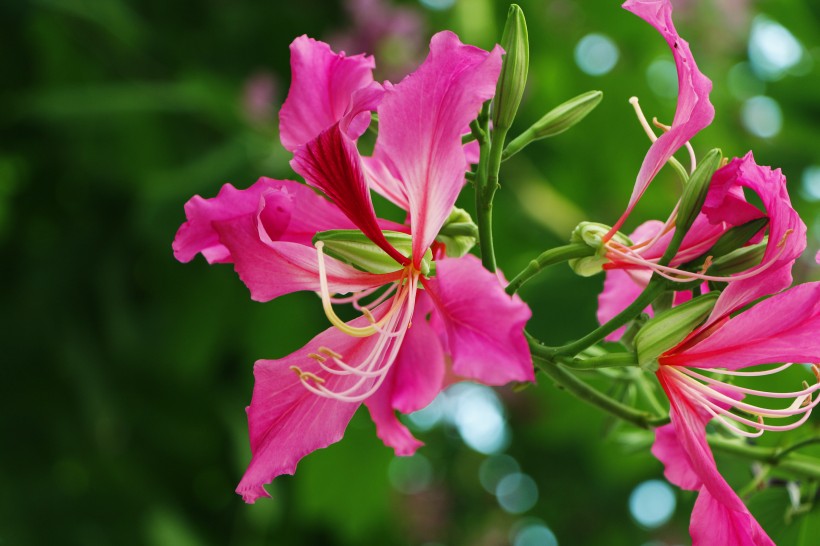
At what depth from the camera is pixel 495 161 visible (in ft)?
3.00

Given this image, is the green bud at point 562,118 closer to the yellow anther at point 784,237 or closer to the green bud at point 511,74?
the green bud at point 511,74

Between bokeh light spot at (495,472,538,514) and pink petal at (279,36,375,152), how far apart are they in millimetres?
3197

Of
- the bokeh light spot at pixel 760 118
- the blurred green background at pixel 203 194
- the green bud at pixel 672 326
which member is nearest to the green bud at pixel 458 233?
the green bud at pixel 672 326

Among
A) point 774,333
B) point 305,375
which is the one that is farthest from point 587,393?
point 305,375

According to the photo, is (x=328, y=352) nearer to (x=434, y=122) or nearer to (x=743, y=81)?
(x=434, y=122)

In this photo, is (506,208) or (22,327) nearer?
(506,208)

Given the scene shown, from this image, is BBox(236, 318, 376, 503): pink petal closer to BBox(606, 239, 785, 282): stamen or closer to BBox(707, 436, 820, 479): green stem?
BBox(606, 239, 785, 282): stamen

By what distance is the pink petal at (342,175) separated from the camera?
910 millimetres

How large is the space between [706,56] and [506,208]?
133cm

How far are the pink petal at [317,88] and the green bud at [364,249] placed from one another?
13 centimetres

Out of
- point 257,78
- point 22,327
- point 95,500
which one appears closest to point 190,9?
point 257,78

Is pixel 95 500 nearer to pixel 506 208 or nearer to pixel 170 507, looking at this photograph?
pixel 170 507

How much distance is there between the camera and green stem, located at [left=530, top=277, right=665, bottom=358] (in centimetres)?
89

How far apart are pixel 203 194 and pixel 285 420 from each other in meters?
1.68
